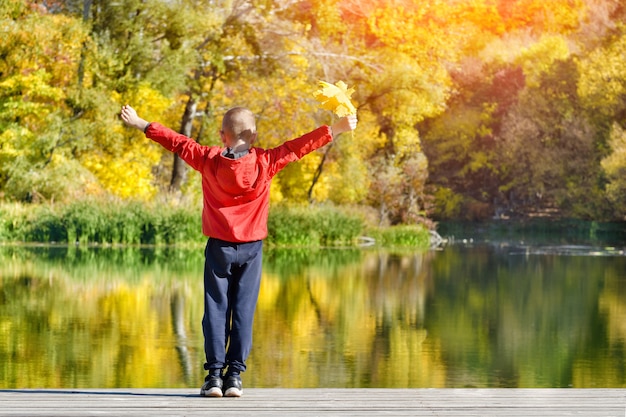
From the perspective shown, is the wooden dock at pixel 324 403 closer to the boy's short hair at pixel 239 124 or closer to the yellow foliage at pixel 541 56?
the boy's short hair at pixel 239 124

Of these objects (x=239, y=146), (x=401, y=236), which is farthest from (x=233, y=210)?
(x=401, y=236)

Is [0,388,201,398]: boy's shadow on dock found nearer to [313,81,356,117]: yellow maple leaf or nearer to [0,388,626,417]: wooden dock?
[0,388,626,417]: wooden dock

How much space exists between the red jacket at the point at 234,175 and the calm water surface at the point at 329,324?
2.69 meters

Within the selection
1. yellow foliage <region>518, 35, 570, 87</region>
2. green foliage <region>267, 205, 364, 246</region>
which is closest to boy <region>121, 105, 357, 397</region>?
green foliage <region>267, 205, 364, 246</region>

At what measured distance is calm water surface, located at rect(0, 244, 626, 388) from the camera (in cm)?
820

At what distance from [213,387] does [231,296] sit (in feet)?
1.49

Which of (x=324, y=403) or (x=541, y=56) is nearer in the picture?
(x=324, y=403)

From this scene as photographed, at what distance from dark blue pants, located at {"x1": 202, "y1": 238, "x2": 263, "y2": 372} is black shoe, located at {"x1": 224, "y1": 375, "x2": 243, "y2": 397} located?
8cm

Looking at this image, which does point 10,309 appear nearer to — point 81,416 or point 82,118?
point 81,416

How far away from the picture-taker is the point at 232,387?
16.5 ft

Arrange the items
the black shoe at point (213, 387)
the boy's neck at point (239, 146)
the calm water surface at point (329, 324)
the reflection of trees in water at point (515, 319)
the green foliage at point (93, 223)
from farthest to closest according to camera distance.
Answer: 1. the green foliage at point (93, 223)
2. the reflection of trees in water at point (515, 319)
3. the calm water surface at point (329, 324)
4. the boy's neck at point (239, 146)
5. the black shoe at point (213, 387)

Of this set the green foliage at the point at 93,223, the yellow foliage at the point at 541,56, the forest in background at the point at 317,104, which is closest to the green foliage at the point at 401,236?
the forest in background at the point at 317,104

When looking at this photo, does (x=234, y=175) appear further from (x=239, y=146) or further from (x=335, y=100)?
(x=335, y=100)

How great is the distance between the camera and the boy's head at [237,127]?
5.07 meters
